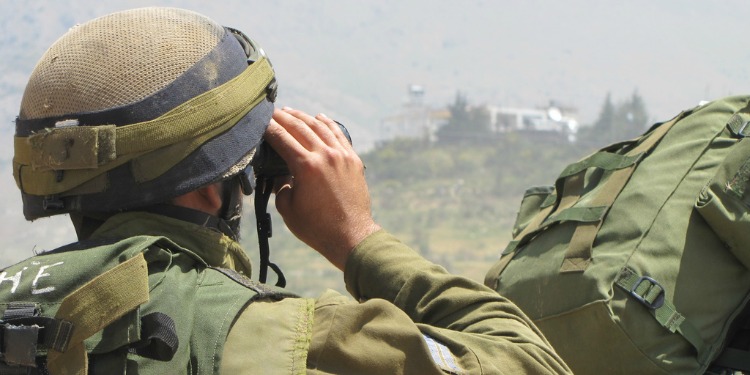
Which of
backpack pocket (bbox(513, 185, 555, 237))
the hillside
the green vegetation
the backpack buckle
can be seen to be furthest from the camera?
the green vegetation

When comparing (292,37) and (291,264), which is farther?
(292,37)

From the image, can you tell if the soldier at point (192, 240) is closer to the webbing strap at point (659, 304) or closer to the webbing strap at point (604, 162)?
the webbing strap at point (659, 304)

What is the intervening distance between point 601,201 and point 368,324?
1322 millimetres

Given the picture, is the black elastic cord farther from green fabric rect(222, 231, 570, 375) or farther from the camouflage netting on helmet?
the camouflage netting on helmet

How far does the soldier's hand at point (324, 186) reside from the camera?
225cm

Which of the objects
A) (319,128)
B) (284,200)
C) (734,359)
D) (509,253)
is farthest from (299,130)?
(734,359)

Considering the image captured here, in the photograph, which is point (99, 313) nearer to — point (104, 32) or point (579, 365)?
point (104, 32)

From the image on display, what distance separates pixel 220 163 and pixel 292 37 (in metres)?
127

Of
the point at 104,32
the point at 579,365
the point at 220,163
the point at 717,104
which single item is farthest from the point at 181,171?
the point at 717,104

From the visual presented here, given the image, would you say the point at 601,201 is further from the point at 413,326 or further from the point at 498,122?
the point at 498,122

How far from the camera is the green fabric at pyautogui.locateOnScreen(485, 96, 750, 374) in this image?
2.76 metres

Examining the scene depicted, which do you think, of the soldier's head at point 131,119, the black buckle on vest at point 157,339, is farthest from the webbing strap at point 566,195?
the black buckle on vest at point 157,339

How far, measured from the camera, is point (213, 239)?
2100mm

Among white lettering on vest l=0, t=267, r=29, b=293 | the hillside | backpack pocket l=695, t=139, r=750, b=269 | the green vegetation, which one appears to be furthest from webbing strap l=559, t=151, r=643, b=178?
the green vegetation
